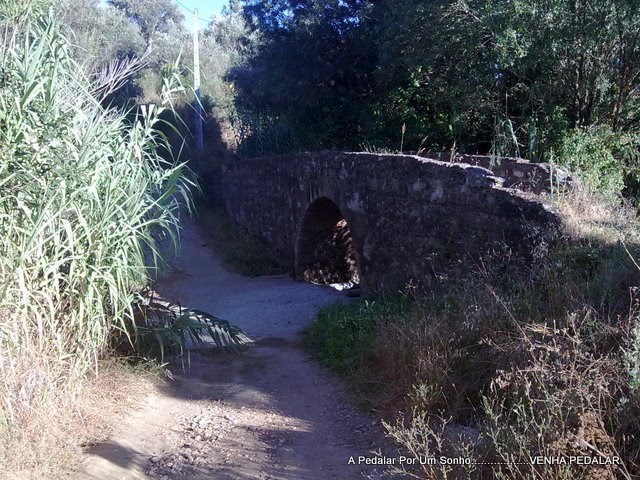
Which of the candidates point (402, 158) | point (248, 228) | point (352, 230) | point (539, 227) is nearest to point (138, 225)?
point (539, 227)

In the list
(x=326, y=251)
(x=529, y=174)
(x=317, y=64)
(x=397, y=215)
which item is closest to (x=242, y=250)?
(x=326, y=251)

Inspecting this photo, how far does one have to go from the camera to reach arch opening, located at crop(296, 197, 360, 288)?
41.6ft

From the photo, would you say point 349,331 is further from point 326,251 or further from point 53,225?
point 326,251

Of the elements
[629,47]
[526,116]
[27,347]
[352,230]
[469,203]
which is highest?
[629,47]

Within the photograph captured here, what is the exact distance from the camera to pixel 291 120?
15.2m

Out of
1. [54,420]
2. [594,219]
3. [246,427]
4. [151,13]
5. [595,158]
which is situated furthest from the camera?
[151,13]

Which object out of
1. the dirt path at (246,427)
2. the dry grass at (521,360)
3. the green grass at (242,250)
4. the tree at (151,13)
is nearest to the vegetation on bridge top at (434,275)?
the dry grass at (521,360)

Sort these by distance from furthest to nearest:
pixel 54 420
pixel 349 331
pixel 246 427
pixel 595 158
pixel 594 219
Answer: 1. pixel 595 158
2. pixel 349 331
3. pixel 594 219
4. pixel 246 427
5. pixel 54 420

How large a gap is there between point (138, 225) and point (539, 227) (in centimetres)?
339

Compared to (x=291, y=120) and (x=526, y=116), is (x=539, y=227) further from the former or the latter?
(x=291, y=120)

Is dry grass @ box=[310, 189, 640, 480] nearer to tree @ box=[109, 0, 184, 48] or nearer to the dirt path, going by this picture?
the dirt path

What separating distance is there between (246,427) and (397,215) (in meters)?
4.12

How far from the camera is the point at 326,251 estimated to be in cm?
1321

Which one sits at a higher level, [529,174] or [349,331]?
[529,174]
